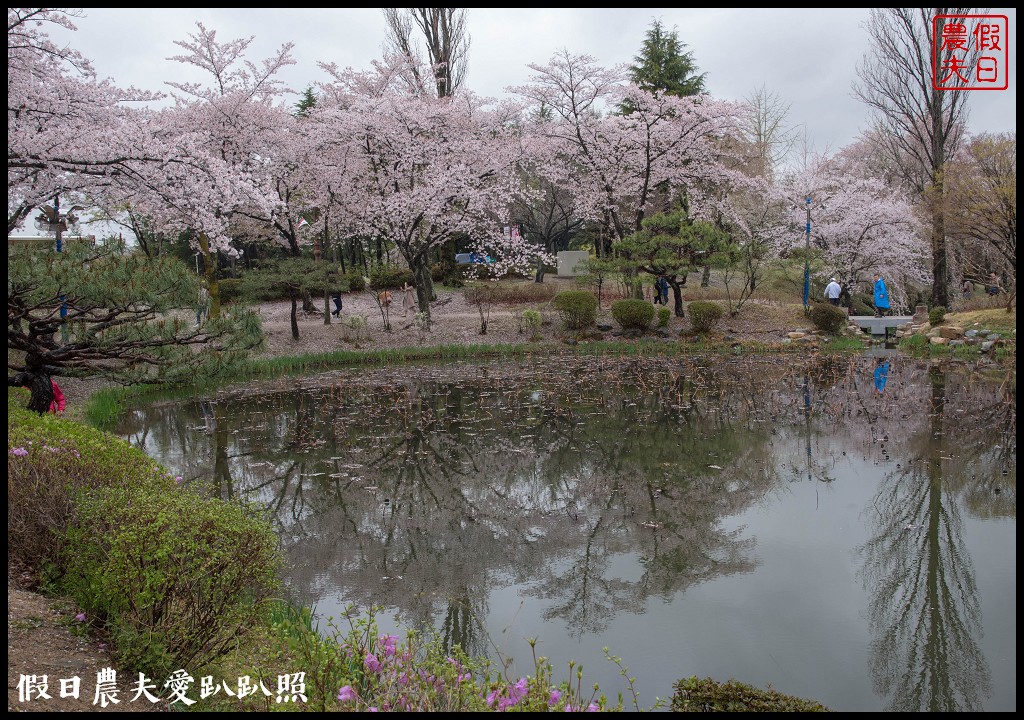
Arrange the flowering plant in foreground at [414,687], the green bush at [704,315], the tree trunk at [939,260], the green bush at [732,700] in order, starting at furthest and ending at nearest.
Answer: the tree trunk at [939,260] → the green bush at [704,315] → the green bush at [732,700] → the flowering plant in foreground at [414,687]

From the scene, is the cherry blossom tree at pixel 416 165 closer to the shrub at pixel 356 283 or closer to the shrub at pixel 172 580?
the shrub at pixel 356 283

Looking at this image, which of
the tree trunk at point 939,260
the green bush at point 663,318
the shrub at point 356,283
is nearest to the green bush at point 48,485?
the green bush at point 663,318

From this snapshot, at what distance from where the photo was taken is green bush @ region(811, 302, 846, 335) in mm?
19922

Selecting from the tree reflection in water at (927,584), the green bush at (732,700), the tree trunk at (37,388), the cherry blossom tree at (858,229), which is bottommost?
the tree reflection in water at (927,584)

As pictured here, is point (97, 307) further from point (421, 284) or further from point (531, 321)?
point (531, 321)

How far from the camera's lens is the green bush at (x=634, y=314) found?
20.0 metres

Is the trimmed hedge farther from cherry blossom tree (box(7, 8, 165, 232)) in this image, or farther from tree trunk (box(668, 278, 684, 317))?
tree trunk (box(668, 278, 684, 317))

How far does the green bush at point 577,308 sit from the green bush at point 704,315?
2836mm

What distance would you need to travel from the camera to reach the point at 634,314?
65.7ft

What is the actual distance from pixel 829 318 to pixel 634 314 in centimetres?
553

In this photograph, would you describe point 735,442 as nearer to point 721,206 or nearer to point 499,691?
point 499,691

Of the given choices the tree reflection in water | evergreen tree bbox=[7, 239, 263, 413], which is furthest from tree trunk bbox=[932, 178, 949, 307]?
evergreen tree bbox=[7, 239, 263, 413]

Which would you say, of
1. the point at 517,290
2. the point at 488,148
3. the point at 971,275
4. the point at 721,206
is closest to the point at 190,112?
the point at 488,148

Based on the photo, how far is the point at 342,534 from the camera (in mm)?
6117
